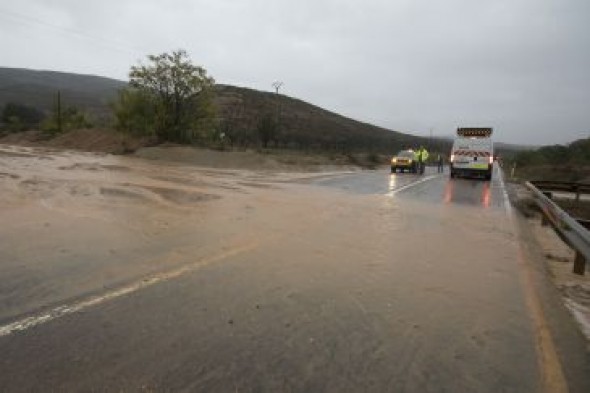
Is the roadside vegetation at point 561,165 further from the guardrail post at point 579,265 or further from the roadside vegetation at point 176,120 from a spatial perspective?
the guardrail post at point 579,265

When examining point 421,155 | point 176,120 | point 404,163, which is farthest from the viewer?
point 176,120

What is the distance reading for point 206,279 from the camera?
670 cm

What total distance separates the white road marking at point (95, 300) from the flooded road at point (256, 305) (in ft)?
0.07

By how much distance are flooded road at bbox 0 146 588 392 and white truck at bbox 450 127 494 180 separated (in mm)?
22885

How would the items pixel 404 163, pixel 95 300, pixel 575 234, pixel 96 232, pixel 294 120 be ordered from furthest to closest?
1. pixel 294 120
2. pixel 404 163
3. pixel 96 232
4. pixel 575 234
5. pixel 95 300

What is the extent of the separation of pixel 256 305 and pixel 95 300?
156 centimetres

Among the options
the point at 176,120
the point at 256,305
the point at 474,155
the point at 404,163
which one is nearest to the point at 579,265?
the point at 256,305

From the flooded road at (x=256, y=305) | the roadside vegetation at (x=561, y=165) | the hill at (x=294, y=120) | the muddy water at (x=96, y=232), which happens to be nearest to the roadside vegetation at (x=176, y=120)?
the hill at (x=294, y=120)

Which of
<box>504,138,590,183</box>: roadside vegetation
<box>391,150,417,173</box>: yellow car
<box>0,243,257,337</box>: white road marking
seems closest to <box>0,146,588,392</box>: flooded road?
<box>0,243,257,337</box>: white road marking

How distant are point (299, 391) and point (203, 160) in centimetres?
3503

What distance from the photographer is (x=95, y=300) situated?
5.65 meters

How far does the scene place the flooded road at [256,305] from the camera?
4.17 meters

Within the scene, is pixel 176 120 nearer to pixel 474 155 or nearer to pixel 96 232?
pixel 474 155

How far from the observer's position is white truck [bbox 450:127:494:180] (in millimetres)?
33750
